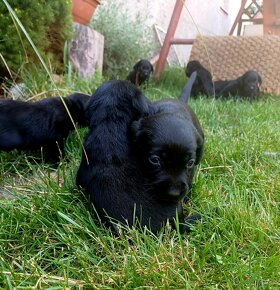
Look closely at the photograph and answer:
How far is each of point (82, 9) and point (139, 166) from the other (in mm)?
3948

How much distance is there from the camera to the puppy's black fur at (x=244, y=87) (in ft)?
17.7

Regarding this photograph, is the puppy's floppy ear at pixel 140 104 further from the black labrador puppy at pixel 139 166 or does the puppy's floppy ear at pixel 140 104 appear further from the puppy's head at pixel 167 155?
the puppy's head at pixel 167 155

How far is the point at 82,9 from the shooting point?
5332mm

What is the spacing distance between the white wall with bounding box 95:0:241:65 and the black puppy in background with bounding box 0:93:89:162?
484 cm

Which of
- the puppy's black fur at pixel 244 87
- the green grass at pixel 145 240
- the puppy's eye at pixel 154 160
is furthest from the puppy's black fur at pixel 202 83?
the puppy's eye at pixel 154 160

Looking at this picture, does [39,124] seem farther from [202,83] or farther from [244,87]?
[244,87]

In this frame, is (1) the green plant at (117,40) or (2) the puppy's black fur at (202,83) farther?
(1) the green plant at (117,40)

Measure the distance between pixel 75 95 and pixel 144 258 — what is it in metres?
1.59

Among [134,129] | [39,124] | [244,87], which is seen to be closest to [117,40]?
[244,87]

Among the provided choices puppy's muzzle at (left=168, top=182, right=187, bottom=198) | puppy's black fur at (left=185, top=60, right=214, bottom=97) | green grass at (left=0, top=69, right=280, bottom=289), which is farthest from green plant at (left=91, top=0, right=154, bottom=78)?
puppy's muzzle at (left=168, top=182, right=187, bottom=198)

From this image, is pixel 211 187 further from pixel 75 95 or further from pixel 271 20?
pixel 271 20

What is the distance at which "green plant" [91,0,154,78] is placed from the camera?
6.60 m

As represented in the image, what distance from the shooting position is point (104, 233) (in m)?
1.80

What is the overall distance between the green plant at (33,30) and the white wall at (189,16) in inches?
125
